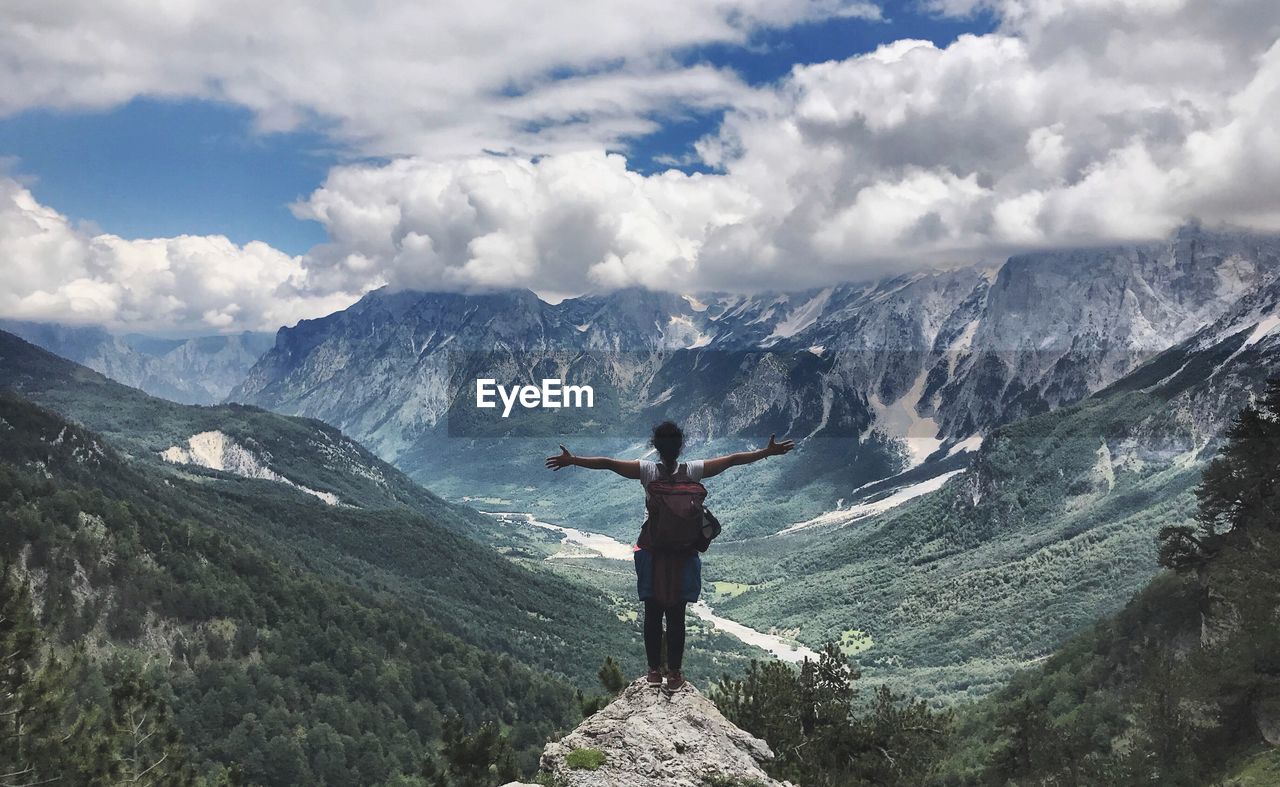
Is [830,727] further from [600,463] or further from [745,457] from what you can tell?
[600,463]

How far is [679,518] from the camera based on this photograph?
71.3 ft

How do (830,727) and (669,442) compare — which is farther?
(830,727)

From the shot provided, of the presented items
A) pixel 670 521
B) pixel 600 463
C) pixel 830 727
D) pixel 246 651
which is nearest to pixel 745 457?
pixel 670 521

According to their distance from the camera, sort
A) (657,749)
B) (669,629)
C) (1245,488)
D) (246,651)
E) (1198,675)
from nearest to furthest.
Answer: (657,749) < (669,629) < (1198,675) < (1245,488) < (246,651)

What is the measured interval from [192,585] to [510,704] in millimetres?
64170

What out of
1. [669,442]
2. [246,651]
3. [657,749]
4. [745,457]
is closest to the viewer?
[669,442]

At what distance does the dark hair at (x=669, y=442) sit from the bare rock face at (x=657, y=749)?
22.5ft

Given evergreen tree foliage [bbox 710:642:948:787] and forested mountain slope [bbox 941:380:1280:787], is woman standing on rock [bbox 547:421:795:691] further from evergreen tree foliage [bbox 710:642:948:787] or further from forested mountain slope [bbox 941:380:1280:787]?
forested mountain slope [bbox 941:380:1280:787]

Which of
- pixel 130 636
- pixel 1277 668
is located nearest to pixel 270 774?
pixel 130 636

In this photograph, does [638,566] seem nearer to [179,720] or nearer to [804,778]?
[804,778]

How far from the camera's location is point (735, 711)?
37875mm

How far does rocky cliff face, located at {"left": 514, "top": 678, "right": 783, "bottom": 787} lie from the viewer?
22344mm

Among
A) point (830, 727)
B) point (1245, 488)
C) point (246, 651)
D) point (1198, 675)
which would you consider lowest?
point (246, 651)

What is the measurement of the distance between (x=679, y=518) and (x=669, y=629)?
3405 mm
